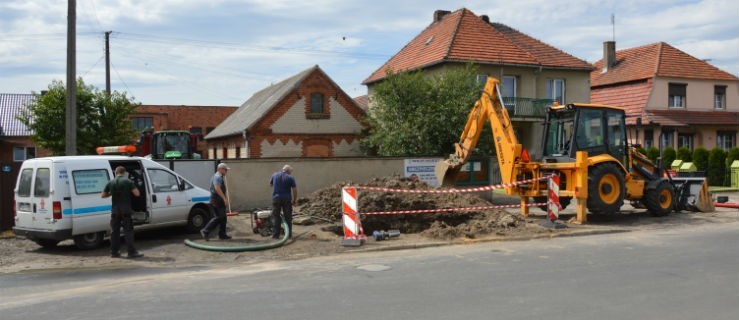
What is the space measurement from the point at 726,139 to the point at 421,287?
37.8 meters

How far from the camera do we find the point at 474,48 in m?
31.3

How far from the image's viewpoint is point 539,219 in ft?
50.1

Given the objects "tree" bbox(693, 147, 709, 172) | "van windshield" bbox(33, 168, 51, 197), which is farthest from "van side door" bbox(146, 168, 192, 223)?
"tree" bbox(693, 147, 709, 172)

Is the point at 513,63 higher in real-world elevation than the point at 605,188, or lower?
higher

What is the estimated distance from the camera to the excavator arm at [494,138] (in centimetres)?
1516

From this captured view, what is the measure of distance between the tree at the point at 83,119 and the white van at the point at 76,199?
14642 mm

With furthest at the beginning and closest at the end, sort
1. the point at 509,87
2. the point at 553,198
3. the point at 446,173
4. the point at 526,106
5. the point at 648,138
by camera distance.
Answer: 1. the point at 648,138
2. the point at 509,87
3. the point at 526,106
4. the point at 446,173
5. the point at 553,198

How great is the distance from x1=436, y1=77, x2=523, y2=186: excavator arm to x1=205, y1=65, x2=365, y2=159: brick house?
1628 cm

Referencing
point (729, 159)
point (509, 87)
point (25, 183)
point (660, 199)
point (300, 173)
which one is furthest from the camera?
point (509, 87)

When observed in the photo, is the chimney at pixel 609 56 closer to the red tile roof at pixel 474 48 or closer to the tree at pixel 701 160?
the red tile roof at pixel 474 48

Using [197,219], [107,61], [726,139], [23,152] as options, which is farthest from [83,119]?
[726,139]

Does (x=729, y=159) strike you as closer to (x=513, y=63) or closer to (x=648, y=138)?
(x=648, y=138)

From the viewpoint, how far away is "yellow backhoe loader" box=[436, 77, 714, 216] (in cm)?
1455

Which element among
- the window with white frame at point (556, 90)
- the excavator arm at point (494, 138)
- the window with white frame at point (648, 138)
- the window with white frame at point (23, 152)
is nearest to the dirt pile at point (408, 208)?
the excavator arm at point (494, 138)
